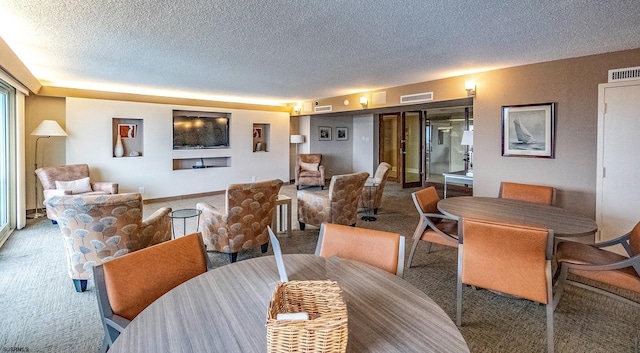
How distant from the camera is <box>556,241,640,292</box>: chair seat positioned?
6.53 ft

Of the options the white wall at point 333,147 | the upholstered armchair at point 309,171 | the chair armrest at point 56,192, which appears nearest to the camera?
the chair armrest at point 56,192

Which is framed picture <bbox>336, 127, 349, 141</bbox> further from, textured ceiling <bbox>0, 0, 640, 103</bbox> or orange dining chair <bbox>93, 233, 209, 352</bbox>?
orange dining chair <bbox>93, 233, 209, 352</bbox>

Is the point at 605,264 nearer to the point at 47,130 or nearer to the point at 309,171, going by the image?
the point at 309,171

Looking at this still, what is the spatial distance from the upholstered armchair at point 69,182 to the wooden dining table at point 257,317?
16.8 ft

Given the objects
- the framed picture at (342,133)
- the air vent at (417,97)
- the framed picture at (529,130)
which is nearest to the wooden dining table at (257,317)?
the framed picture at (529,130)

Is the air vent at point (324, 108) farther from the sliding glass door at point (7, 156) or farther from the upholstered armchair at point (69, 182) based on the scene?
the sliding glass door at point (7, 156)

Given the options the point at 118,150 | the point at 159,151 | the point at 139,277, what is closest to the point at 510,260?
the point at 139,277

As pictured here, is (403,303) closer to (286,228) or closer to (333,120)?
(286,228)

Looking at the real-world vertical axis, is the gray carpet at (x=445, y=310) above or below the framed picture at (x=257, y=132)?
below

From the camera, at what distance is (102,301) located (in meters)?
1.18

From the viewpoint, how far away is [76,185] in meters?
5.19

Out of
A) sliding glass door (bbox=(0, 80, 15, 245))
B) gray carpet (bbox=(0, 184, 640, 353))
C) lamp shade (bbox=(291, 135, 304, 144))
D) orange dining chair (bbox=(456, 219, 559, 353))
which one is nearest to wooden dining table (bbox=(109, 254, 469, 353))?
orange dining chair (bbox=(456, 219, 559, 353))

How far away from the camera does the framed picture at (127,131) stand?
6.46m

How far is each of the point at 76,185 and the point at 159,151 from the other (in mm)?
1776
